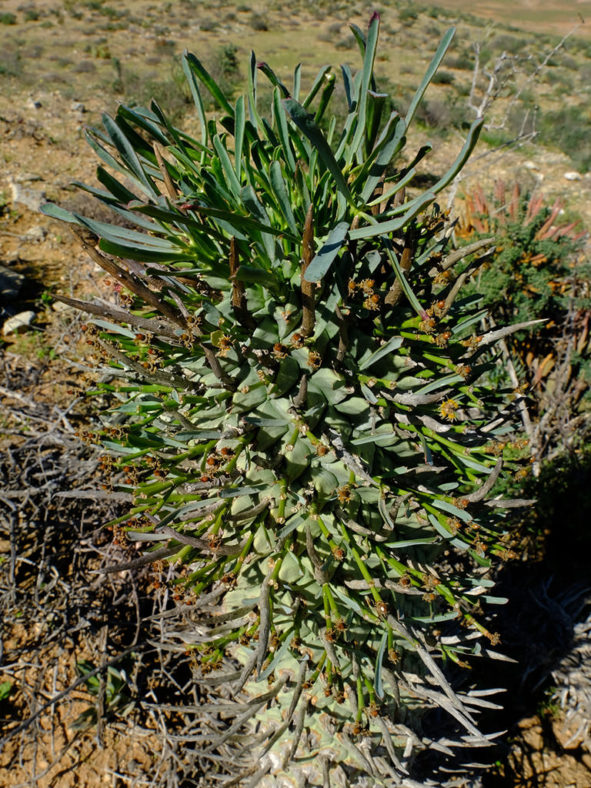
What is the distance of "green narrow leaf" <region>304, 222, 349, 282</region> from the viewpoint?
696 mm

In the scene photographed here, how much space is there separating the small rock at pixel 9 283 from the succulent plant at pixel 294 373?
14.8ft

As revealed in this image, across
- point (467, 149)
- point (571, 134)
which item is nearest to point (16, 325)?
point (467, 149)

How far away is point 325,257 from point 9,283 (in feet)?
17.2

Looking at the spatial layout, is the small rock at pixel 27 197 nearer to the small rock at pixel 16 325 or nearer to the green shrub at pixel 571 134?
the small rock at pixel 16 325

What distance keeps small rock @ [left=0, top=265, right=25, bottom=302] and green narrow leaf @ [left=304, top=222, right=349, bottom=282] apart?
510cm

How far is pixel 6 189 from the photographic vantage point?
6652mm

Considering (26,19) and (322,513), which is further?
(26,19)

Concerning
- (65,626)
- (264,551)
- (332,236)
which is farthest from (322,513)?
(65,626)

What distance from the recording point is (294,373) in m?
0.94

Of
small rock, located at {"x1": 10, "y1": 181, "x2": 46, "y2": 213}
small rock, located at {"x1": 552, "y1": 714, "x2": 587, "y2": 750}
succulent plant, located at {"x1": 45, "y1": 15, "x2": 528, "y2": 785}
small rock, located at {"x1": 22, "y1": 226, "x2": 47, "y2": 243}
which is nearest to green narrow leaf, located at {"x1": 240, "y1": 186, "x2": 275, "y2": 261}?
succulent plant, located at {"x1": 45, "y1": 15, "x2": 528, "y2": 785}

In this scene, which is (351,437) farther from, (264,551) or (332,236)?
(332,236)

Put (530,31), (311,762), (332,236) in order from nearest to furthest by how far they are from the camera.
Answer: (332,236)
(311,762)
(530,31)

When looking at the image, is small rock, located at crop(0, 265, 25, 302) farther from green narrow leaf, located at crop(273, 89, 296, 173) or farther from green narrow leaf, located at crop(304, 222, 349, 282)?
green narrow leaf, located at crop(304, 222, 349, 282)

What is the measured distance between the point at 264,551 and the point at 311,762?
2.16ft
